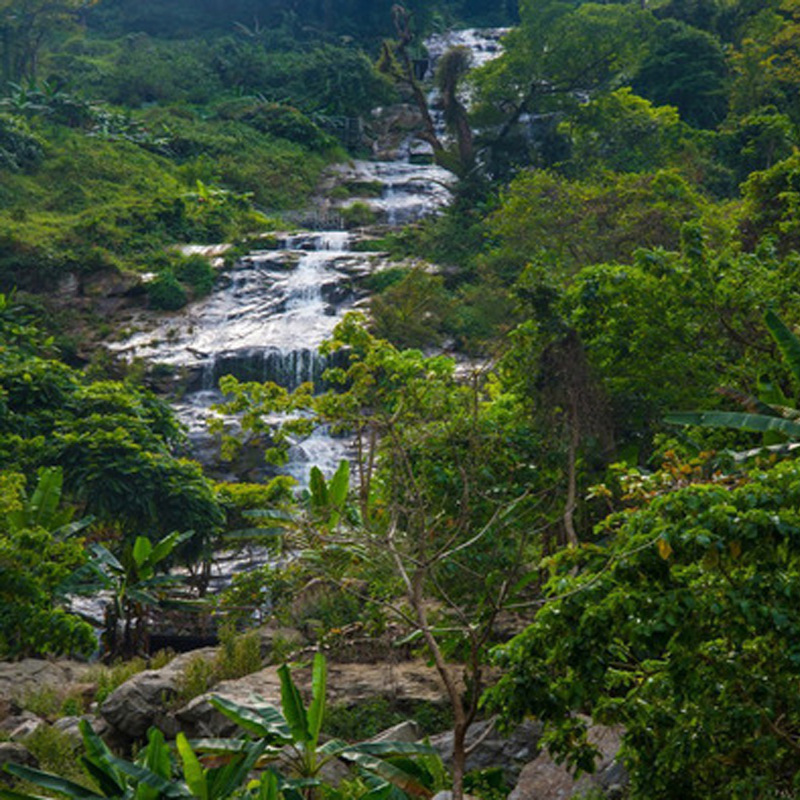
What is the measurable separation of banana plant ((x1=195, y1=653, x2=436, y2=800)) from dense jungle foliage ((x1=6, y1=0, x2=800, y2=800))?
0.97 m

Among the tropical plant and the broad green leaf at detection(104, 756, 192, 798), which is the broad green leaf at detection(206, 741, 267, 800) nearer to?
the broad green leaf at detection(104, 756, 192, 798)

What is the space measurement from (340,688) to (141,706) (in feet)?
8.63

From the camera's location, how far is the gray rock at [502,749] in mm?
10742

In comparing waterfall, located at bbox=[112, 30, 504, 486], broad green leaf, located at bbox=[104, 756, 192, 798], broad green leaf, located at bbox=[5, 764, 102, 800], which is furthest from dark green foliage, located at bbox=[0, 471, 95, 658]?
waterfall, located at bbox=[112, 30, 504, 486]

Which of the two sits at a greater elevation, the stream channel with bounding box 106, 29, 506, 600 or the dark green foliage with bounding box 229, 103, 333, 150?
the dark green foliage with bounding box 229, 103, 333, 150

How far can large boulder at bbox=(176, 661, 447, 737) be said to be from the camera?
11682 millimetres

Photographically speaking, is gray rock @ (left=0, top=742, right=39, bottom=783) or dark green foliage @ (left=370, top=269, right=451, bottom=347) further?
dark green foliage @ (left=370, top=269, right=451, bottom=347)

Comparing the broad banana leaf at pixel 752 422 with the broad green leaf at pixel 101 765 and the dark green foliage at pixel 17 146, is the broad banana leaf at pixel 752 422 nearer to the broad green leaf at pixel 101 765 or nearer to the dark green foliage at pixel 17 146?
the broad green leaf at pixel 101 765

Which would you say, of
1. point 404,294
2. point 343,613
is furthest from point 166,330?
point 343,613

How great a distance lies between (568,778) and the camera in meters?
9.32

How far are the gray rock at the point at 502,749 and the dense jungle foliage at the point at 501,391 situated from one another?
3.42ft

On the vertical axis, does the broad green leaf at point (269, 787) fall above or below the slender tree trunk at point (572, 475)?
below

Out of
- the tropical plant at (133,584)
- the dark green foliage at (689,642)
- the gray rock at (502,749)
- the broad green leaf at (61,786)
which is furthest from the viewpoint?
the tropical plant at (133,584)

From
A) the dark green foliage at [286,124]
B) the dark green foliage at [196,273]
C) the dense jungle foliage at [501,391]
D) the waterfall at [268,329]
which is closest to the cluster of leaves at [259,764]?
the dense jungle foliage at [501,391]
